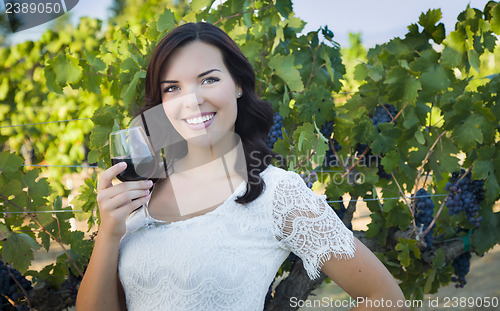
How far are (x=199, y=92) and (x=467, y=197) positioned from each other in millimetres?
1424

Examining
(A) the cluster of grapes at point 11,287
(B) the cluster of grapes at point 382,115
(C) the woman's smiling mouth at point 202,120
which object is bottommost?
(A) the cluster of grapes at point 11,287

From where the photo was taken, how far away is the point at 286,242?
59.1 inches

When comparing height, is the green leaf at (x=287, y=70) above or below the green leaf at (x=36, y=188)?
above

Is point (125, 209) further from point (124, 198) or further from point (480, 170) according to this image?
point (480, 170)

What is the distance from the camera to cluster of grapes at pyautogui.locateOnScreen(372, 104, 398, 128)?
232 centimetres

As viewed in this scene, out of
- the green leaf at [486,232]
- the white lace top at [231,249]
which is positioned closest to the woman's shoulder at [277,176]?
the white lace top at [231,249]

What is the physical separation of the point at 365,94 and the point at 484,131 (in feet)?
1.78

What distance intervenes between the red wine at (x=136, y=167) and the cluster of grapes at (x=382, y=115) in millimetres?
1206

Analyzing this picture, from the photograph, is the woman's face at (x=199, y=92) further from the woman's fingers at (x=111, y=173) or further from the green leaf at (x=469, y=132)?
the green leaf at (x=469, y=132)

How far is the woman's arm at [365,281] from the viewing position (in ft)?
4.64

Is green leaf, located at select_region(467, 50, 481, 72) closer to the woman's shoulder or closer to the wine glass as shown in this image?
the woman's shoulder

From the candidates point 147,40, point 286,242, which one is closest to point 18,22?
point 147,40

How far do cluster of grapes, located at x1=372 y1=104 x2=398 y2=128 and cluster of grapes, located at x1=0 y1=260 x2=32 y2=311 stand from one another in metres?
1.64

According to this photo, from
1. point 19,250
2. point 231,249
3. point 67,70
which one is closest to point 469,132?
point 231,249
